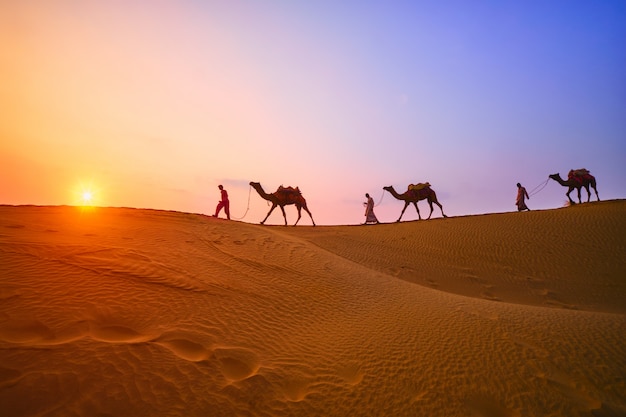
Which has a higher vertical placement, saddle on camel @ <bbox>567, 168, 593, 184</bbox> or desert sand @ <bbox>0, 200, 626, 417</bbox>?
saddle on camel @ <bbox>567, 168, 593, 184</bbox>

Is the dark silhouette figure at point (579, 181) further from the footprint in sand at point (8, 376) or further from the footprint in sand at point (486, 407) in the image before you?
the footprint in sand at point (8, 376)

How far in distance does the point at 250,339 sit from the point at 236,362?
53 cm

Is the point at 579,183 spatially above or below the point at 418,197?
above

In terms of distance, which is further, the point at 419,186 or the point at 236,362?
the point at 419,186

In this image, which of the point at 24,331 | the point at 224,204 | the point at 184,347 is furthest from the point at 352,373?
the point at 224,204

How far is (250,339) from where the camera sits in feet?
13.2

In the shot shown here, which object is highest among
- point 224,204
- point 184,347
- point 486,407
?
point 224,204

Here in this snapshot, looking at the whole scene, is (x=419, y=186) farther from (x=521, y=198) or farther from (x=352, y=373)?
(x=352, y=373)

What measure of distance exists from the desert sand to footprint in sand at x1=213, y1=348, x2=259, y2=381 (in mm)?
20

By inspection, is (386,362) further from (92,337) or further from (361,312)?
(92,337)

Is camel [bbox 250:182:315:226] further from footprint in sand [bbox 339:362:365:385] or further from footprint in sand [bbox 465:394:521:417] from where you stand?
footprint in sand [bbox 465:394:521:417]

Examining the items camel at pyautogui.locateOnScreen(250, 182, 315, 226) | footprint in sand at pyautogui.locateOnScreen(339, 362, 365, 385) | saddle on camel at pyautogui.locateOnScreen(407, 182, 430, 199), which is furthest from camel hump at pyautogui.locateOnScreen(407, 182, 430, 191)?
footprint in sand at pyautogui.locateOnScreen(339, 362, 365, 385)

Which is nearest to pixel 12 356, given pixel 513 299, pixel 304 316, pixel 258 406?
pixel 258 406

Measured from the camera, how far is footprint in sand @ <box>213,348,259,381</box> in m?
3.27
